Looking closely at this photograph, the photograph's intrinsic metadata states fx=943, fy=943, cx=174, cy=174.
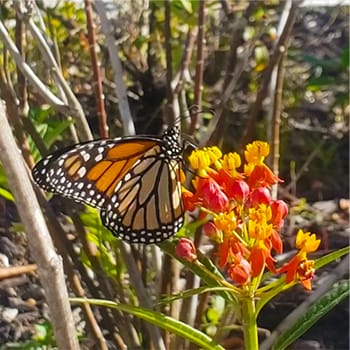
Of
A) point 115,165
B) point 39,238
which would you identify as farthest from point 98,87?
point 39,238

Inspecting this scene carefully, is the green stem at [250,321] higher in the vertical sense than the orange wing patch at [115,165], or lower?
lower

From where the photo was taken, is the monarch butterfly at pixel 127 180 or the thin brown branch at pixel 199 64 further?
the thin brown branch at pixel 199 64

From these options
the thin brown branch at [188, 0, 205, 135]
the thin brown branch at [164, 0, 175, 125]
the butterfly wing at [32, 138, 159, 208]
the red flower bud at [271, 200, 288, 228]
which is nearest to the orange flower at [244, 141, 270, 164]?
the red flower bud at [271, 200, 288, 228]

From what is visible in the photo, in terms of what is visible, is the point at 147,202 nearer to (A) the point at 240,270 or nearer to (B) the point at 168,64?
(B) the point at 168,64

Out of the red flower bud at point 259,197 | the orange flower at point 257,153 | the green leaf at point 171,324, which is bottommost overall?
the green leaf at point 171,324

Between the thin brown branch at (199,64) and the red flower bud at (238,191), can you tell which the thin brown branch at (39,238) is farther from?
the thin brown branch at (199,64)

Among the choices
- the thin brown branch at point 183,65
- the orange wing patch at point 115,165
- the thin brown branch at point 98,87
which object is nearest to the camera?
the orange wing patch at point 115,165

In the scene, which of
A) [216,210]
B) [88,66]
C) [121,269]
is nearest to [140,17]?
[88,66]

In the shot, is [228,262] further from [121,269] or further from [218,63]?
[218,63]

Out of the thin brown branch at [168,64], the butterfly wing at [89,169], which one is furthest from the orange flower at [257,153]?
the thin brown branch at [168,64]
